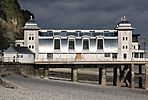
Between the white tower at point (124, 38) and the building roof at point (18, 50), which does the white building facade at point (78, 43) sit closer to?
the white tower at point (124, 38)

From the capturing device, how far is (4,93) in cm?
2698

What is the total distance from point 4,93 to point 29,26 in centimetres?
4168

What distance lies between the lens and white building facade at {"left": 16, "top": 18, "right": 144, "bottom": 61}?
6656cm

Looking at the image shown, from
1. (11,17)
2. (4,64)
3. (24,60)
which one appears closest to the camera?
(4,64)

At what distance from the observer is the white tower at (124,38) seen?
67.6 meters

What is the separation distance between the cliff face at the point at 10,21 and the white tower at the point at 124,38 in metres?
35.3

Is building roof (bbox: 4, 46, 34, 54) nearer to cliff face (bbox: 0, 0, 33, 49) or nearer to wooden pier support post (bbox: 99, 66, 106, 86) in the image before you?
wooden pier support post (bbox: 99, 66, 106, 86)

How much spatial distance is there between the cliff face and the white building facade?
29700 millimetres

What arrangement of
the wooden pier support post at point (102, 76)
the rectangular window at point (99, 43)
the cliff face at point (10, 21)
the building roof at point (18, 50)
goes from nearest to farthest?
1. the wooden pier support post at point (102, 76)
2. the building roof at point (18, 50)
3. the rectangular window at point (99, 43)
4. the cliff face at point (10, 21)

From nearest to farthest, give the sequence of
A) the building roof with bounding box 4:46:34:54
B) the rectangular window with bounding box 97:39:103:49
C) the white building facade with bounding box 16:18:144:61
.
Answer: the building roof with bounding box 4:46:34:54 < the white building facade with bounding box 16:18:144:61 < the rectangular window with bounding box 97:39:103:49

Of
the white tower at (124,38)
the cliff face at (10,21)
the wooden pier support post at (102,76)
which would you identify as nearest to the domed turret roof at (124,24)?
the white tower at (124,38)

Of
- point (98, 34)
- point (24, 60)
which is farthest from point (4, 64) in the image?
point (98, 34)

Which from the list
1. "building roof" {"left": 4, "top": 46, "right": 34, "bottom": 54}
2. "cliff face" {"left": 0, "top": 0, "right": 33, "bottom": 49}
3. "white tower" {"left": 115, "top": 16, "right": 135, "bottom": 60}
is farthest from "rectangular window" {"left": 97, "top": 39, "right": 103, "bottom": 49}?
"cliff face" {"left": 0, "top": 0, "right": 33, "bottom": 49}

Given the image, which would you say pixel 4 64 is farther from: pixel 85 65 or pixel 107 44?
pixel 107 44
